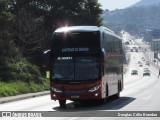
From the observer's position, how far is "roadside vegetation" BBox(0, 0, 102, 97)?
1632 inches

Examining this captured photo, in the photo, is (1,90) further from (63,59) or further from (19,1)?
(19,1)

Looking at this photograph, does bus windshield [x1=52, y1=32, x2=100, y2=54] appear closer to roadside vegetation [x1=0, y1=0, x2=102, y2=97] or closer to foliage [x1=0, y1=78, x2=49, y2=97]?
foliage [x1=0, y1=78, x2=49, y2=97]

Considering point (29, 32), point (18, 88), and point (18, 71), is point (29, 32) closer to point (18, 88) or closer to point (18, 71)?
point (18, 71)

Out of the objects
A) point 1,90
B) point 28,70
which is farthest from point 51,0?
point 1,90

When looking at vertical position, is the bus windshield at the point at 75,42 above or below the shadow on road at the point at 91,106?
above

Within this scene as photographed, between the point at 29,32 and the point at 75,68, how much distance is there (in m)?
30.0

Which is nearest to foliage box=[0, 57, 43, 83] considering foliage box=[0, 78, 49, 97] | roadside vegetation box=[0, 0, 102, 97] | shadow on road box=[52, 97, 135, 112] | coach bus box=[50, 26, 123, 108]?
roadside vegetation box=[0, 0, 102, 97]

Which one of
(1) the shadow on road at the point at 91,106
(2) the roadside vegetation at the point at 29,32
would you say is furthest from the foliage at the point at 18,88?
(1) the shadow on road at the point at 91,106

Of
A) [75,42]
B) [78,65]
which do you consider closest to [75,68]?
[78,65]

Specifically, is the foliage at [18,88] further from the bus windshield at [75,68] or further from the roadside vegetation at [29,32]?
the bus windshield at [75,68]

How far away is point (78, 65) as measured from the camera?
24.2 metres

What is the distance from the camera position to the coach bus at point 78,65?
78.8 ft

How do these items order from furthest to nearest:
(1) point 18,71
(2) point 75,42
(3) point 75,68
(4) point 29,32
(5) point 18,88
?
(4) point 29,32, (1) point 18,71, (5) point 18,88, (2) point 75,42, (3) point 75,68

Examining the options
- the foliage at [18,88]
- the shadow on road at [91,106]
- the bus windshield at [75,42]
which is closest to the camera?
the shadow on road at [91,106]
